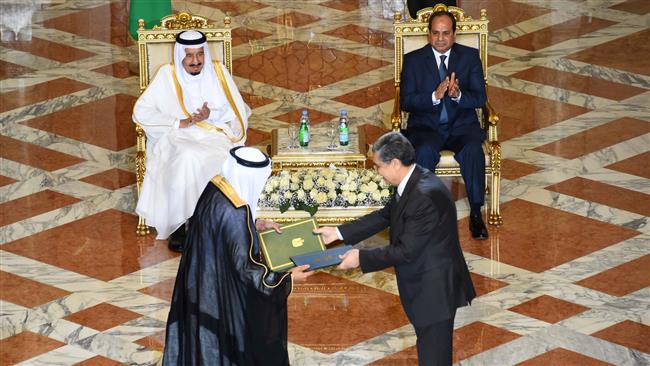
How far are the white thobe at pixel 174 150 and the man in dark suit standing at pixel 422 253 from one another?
2554mm

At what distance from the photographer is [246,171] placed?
6.23 meters

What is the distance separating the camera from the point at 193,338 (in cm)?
630

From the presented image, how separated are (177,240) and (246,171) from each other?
287 centimetres

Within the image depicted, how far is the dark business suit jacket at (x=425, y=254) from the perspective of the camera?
635cm

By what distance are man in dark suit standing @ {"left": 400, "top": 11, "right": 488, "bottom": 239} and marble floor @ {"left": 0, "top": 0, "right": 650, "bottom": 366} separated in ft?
1.67

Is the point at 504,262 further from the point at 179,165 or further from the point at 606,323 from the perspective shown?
the point at 179,165

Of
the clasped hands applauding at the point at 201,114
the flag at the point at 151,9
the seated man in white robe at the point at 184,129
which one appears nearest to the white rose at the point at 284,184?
the seated man in white robe at the point at 184,129

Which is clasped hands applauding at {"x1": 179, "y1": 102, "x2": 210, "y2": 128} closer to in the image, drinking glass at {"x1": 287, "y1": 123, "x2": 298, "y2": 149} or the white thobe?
the white thobe

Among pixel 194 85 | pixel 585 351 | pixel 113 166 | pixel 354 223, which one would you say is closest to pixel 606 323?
pixel 585 351

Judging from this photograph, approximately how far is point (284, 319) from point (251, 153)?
0.82 meters

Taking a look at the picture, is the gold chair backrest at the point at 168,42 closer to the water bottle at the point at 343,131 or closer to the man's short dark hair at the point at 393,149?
the water bottle at the point at 343,131

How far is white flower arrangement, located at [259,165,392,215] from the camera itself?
8844mm

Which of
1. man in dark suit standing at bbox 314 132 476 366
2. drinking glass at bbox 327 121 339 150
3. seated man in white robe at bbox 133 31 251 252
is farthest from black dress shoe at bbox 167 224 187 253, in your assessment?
man in dark suit standing at bbox 314 132 476 366

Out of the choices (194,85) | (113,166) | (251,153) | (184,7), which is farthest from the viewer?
(184,7)
